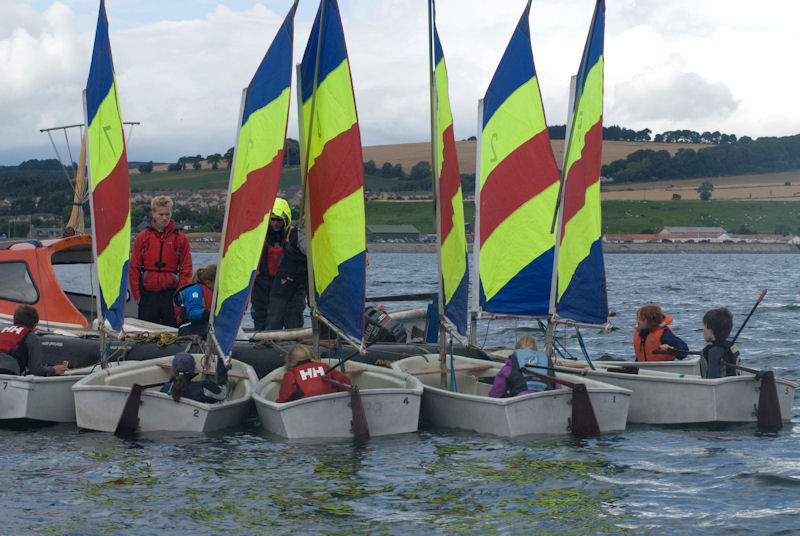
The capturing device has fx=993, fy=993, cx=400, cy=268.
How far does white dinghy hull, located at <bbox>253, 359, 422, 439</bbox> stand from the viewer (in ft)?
31.0

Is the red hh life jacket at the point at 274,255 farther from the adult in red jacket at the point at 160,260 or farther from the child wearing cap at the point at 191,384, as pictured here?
the child wearing cap at the point at 191,384

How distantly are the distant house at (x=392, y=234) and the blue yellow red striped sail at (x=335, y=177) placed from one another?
375 feet

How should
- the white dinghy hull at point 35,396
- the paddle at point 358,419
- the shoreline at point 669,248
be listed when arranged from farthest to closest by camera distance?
the shoreline at point 669,248 → the white dinghy hull at point 35,396 → the paddle at point 358,419

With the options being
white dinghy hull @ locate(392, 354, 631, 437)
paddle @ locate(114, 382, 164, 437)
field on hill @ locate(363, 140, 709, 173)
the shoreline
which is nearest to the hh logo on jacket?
white dinghy hull @ locate(392, 354, 631, 437)

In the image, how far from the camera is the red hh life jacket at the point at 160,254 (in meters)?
12.1

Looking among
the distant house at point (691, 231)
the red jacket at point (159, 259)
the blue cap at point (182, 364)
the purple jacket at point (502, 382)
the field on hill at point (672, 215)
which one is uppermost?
the field on hill at point (672, 215)

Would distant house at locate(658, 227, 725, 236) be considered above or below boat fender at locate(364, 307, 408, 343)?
above

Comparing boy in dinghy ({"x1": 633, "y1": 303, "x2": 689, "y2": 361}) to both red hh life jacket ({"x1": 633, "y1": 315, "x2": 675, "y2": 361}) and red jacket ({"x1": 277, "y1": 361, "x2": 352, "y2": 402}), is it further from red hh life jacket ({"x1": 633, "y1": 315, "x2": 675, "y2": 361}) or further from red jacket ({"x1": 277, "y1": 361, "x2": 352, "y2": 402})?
red jacket ({"x1": 277, "y1": 361, "x2": 352, "y2": 402})

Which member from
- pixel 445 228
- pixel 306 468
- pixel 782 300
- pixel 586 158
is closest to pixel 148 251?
pixel 445 228

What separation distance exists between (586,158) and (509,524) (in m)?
5.98

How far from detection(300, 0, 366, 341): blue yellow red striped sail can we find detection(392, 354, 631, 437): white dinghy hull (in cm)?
119

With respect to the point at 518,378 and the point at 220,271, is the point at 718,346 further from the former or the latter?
the point at 220,271

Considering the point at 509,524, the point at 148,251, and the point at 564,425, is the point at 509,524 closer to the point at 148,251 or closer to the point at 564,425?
the point at 564,425

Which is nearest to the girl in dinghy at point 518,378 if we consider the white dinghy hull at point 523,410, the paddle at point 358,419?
the white dinghy hull at point 523,410
